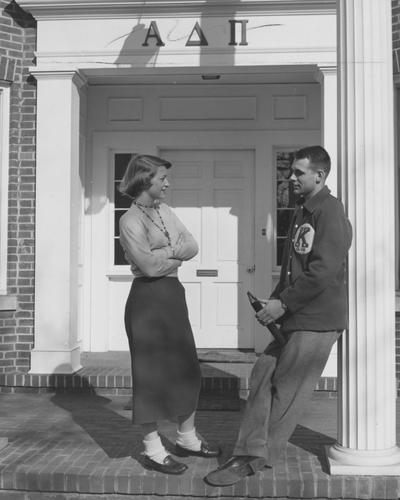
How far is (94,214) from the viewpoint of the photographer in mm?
8102

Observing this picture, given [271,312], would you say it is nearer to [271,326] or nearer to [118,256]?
[271,326]

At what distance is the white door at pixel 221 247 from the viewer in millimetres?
8039

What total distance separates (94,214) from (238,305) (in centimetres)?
200

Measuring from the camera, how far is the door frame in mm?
7926

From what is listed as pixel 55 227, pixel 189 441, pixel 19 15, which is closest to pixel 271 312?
pixel 189 441

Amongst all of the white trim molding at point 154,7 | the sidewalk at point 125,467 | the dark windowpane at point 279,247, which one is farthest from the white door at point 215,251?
the sidewalk at point 125,467

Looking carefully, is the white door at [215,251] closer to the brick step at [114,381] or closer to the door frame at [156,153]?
the door frame at [156,153]

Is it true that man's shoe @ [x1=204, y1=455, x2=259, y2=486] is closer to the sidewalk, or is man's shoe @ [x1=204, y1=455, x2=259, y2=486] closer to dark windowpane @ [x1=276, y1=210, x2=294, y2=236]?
the sidewalk

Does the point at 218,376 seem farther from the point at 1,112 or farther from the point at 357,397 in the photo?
the point at 1,112

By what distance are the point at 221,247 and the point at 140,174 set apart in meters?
3.89

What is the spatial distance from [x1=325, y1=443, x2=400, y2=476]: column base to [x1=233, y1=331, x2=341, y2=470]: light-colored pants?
0.36m

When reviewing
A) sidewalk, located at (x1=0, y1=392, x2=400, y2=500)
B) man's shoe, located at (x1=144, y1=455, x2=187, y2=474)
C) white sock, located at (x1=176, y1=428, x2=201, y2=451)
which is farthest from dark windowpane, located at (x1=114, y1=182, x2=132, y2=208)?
man's shoe, located at (x1=144, y1=455, x2=187, y2=474)

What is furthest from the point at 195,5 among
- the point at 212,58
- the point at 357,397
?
the point at 357,397

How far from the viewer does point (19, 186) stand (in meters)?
6.97
